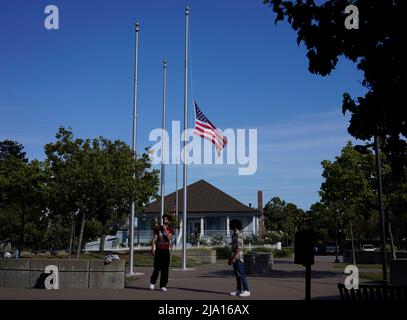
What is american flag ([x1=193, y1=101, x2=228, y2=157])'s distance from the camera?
2506 cm

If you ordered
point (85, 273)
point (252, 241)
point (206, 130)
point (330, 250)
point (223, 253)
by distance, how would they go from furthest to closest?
point (330, 250) < point (252, 241) < point (223, 253) < point (206, 130) < point (85, 273)

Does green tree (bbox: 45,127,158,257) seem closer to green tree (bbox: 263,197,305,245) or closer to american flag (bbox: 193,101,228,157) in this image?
american flag (bbox: 193,101,228,157)

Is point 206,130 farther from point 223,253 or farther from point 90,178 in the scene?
point 223,253

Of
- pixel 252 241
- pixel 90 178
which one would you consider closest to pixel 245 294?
pixel 90 178

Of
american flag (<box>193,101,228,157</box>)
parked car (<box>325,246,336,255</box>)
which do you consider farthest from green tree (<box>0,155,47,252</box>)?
parked car (<box>325,246,336,255</box>)

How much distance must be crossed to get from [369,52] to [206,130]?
18053 mm

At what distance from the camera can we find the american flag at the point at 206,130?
82.2 feet

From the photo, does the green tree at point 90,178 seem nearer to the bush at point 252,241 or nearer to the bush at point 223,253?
the bush at point 223,253

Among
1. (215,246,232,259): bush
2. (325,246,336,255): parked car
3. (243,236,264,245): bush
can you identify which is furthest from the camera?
(325,246,336,255): parked car

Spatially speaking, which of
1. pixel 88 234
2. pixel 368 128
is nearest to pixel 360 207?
pixel 368 128

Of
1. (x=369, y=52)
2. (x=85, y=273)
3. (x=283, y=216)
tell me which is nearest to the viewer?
(x=369, y=52)

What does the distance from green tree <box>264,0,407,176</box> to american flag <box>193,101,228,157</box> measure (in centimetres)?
1745

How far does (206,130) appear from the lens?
25203 mm

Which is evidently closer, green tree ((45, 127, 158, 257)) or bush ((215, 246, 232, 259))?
green tree ((45, 127, 158, 257))
